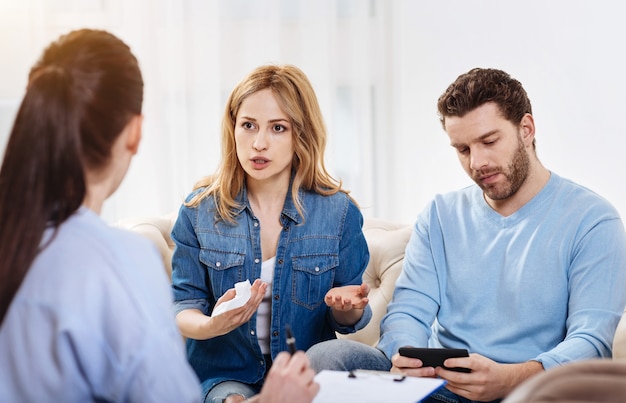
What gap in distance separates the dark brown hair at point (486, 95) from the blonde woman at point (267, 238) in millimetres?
366

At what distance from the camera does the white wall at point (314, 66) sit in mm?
3371

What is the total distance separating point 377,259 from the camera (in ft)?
8.39

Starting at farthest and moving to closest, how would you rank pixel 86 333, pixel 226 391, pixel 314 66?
pixel 314 66 → pixel 226 391 → pixel 86 333

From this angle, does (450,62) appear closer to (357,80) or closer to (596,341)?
(357,80)

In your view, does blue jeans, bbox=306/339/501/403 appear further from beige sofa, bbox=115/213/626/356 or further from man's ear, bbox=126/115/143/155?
man's ear, bbox=126/115/143/155

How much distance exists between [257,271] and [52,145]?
1.12 meters

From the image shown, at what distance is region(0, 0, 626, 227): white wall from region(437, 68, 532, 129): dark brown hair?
1.16 m

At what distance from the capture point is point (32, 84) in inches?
44.1

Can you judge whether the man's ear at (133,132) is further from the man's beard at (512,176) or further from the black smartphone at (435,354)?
the man's beard at (512,176)

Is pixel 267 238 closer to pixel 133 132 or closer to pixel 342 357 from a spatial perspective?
pixel 342 357

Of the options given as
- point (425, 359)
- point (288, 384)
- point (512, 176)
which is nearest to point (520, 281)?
point (512, 176)

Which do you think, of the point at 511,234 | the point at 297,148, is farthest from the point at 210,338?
the point at 511,234

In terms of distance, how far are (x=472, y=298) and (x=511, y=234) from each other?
19 cm

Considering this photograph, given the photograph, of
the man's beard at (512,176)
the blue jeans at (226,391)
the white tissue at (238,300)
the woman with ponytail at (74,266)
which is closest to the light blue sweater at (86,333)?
the woman with ponytail at (74,266)
